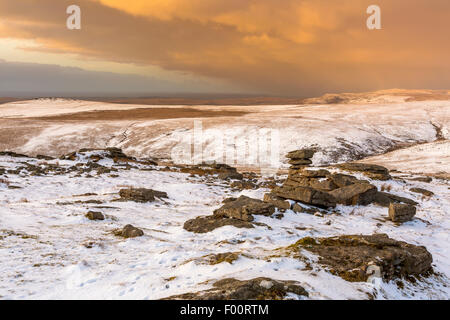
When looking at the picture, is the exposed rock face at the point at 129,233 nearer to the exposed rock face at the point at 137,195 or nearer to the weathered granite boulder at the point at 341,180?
the exposed rock face at the point at 137,195

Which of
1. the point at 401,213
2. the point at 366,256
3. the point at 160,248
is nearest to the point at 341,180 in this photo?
the point at 401,213

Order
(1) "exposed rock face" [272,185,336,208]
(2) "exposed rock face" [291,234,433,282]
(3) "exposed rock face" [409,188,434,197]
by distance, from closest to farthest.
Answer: (2) "exposed rock face" [291,234,433,282], (1) "exposed rock face" [272,185,336,208], (3) "exposed rock face" [409,188,434,197]

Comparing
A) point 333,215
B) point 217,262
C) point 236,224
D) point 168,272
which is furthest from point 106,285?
point 333,215

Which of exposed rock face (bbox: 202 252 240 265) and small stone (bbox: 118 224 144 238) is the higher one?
exposed rock face (bbox: 202 252 240 265)

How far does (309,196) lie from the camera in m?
18.0

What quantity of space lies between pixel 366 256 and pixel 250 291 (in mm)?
4290

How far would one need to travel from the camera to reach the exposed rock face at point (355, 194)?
1969 centimetres

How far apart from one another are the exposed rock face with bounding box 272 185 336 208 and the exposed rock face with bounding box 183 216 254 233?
18.7 ft

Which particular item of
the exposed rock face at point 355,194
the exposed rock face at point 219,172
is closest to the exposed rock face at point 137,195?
the exposed rock face at point 355,194

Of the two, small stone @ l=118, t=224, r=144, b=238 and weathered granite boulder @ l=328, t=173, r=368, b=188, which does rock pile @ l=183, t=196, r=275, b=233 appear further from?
weathered granite boulder @ l=328, t=173, r=368, b=188

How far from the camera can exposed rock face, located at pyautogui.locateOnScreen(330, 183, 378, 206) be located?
19.7 meters

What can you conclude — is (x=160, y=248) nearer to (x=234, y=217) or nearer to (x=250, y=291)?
(x=234, y=217)

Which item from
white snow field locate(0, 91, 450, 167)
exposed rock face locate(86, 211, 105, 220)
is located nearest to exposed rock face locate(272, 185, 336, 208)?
exposed rock face locate(86, 211, 105, 220)
